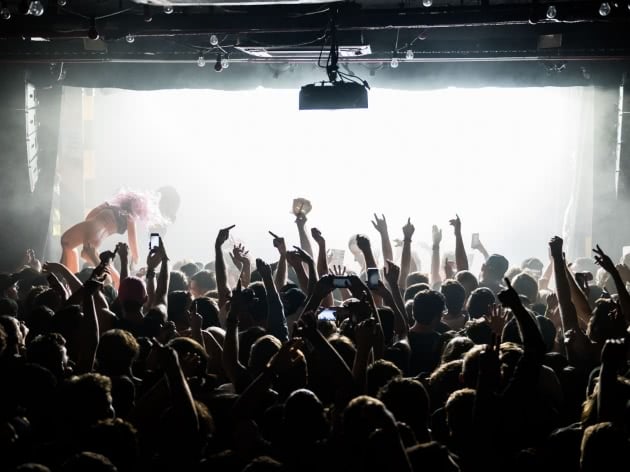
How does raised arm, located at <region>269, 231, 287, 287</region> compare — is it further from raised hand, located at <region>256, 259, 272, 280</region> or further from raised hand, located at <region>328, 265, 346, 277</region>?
raised hand, located at <region>256, 259, 272, 280</region>

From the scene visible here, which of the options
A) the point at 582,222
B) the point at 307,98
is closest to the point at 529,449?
the point at 307,98

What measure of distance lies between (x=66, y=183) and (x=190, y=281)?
277 inches

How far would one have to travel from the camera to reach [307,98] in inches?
258

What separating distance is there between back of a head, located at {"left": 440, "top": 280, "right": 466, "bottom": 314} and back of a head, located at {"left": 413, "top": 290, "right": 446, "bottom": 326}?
2.18 ft

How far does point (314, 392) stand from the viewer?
11.4ft

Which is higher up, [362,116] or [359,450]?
[362,116]

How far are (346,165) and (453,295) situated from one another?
8.73 metres

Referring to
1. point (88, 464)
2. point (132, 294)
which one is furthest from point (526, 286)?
point (88, 464)

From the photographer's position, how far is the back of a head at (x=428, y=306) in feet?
14.4

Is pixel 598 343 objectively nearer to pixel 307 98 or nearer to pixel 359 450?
pixel 359 450

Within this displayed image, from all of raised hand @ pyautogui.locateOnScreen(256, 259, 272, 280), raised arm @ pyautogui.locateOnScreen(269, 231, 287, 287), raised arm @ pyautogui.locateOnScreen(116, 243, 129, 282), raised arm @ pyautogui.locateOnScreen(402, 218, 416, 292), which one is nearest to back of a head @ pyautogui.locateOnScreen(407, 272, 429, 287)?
raised arm @ pyautogui.locateOnScreen(402, 218, 416, 292)

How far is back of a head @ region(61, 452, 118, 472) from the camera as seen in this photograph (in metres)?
2.21

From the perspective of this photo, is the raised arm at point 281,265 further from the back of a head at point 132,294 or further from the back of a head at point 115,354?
the back of a head at point 115,354

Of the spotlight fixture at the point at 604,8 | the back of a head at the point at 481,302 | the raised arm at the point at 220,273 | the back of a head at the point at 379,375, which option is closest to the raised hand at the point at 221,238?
the raised arm at the point at 220,273
